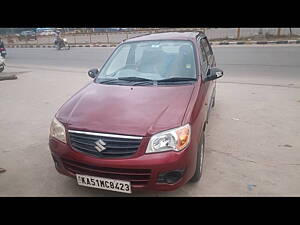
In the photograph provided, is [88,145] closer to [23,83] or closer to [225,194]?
[225,194]

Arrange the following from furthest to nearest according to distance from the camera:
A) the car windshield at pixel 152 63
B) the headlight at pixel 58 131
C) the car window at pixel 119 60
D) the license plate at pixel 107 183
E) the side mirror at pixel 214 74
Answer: the car window at pixel 119 60
the side mirror at pixel 214 74
the car windshield at pixel 152 63
the headlight at pixel 58 131
the license plate at pixel 107 183

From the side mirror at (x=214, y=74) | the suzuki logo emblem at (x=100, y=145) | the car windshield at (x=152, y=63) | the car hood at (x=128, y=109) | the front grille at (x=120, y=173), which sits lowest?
the front grille at (x=120, y=173)

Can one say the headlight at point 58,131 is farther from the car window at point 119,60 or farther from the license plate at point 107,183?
the car window at point 119,60

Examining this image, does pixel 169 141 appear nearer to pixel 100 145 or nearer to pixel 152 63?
pixel 100 145

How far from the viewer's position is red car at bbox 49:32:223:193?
227 cm

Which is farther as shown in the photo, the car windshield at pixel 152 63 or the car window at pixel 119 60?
the car window at pixel 119 60

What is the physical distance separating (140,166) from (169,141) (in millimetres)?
342

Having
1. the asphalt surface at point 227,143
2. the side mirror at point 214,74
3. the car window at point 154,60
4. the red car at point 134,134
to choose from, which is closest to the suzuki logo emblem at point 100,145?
the red car at point 134,134

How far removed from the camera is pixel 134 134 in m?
2.27

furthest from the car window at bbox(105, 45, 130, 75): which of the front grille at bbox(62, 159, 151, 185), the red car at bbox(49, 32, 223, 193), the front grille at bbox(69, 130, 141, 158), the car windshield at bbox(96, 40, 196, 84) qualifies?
the front grille at bbox(62, 159, 151, 185)

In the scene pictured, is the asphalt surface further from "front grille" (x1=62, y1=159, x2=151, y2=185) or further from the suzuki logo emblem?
the suzuki logo emblem

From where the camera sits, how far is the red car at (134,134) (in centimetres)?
227

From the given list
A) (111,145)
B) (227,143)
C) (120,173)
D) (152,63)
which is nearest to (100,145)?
(111,145)
